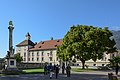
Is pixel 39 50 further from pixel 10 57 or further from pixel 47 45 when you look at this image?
pixel 10 57

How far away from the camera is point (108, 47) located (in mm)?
73812

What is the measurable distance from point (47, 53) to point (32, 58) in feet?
36.4

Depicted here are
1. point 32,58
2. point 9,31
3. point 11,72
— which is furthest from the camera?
point 32,58

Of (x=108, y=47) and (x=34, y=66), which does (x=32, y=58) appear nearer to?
(x=34, y=66)

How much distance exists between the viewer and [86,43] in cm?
6894

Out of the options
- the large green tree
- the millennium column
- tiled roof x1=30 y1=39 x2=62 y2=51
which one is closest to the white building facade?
tiled roof x1=30 y1=39 x2=62 y2=51

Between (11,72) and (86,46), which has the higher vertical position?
(86,46)

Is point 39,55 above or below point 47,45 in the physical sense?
below

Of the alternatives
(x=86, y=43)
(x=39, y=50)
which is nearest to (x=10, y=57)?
(x=86, y=43)

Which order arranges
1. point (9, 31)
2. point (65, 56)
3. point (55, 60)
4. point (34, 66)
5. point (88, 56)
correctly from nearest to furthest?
point (9, 31)
point (88, 56)
point (65, 56)
point (34, 66)
point (55, 60)

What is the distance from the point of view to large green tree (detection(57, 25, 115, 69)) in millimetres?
68125

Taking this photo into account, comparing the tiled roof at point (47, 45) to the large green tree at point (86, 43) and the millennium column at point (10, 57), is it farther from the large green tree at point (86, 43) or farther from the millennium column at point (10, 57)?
the millennium column at point (10, 57)

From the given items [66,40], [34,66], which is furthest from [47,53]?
[66,40]

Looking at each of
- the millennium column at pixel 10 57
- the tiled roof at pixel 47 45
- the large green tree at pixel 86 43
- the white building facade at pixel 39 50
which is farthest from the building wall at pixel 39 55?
the millennium column at pixel 10 57
